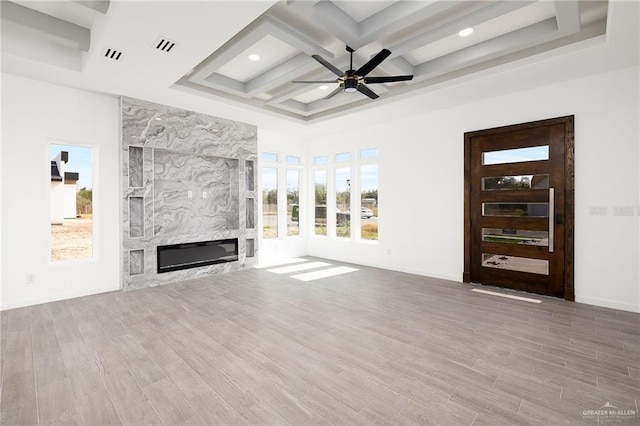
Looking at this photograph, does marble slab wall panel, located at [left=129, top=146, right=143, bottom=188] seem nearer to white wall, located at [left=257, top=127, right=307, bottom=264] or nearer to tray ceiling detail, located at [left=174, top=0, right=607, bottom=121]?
tray ceiling detail, located at [left=174, top=0, right=607, bottom=121]

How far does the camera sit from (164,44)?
11.1ft

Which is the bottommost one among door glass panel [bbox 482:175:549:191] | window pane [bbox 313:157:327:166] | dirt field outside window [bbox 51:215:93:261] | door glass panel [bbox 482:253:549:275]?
door glass panel [bbox 482:253:549:275]

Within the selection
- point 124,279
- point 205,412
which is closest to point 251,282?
point 124,279

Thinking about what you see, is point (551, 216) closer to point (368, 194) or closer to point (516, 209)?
point (516, 209)

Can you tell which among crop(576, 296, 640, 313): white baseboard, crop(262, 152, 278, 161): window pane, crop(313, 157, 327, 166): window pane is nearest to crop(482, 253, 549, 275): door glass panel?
crop(576, 296, 640, 313): white baseboard

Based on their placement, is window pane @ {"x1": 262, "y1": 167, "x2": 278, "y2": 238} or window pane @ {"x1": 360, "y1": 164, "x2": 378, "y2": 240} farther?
window pane @ {"x1": 262, "y1": 167, "x2": 278, "y2": 238}

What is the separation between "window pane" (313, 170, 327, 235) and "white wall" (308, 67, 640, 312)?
0.64 metres

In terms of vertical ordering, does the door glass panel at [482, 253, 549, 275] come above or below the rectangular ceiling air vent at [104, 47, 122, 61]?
below

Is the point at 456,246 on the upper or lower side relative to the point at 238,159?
lower

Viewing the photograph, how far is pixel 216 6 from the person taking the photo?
2.72 m

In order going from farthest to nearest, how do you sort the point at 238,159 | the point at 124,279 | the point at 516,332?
the point at 238,159
the point at 124,279
the point at 516,332

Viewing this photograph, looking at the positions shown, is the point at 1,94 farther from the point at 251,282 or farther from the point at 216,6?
the point at 251,282

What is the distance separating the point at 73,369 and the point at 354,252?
18.0 ft

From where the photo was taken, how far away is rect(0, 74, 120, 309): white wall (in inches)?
164
